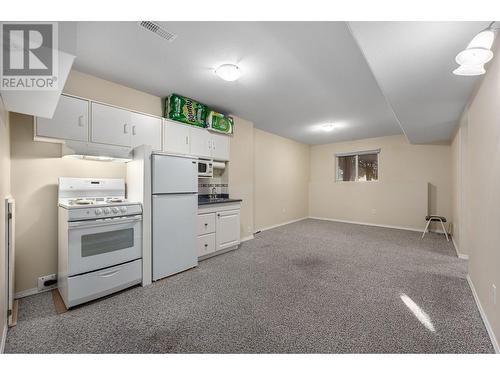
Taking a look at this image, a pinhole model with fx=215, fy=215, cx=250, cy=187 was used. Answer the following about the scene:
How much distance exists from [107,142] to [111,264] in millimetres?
1396

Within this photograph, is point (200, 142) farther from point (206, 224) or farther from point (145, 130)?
point (206, 224)

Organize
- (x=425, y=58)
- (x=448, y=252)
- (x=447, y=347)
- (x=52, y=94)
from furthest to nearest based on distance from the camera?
(x=448, y=252)
(x=425, y=58)
(x=52, y=94)
(x=447, y=347)

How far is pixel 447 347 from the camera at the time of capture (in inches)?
57.2

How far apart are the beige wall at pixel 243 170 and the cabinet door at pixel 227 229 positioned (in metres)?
0.55

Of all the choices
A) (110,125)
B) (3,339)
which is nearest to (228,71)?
(110,125)

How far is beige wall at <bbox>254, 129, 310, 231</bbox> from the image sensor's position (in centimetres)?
526

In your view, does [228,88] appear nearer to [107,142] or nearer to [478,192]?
[107,142]

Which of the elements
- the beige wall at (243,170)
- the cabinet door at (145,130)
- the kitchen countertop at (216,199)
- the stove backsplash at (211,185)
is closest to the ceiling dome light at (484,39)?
the kitchen countertop at (216,199)

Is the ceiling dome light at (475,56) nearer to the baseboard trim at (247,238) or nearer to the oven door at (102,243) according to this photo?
the oven door at (102,243)

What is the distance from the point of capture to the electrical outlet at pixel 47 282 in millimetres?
2289

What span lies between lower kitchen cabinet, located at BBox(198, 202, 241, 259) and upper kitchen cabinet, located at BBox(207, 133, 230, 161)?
2.83ft

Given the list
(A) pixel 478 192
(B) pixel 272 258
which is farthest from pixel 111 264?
(A) pixel 478 192

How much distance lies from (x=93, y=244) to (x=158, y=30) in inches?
80.6

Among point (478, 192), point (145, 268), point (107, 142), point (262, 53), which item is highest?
point (262, 53)
